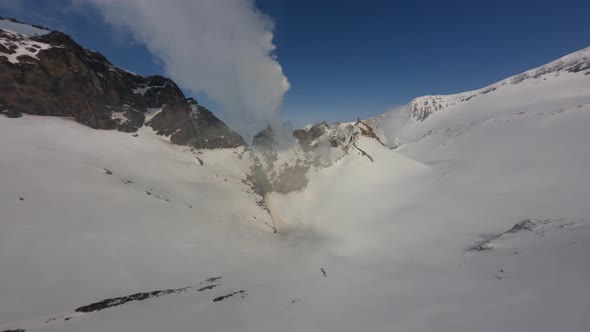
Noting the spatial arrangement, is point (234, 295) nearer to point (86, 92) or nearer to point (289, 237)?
point (289, 237)

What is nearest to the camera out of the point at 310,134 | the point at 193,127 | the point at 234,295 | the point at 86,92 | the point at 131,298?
the point at 131,298

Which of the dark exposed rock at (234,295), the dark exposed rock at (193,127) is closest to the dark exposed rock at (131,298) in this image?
the dark exposed rock at (234,295)

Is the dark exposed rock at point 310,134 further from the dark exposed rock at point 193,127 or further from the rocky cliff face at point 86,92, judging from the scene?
the rocky cliff face at point 86,92

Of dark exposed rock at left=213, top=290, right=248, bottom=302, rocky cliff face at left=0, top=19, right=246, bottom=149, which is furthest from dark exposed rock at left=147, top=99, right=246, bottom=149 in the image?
dark exposed rock at left=213, top=290, right=248, bottom=302

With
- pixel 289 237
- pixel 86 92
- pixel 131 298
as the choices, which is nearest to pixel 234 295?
pixel 131 298

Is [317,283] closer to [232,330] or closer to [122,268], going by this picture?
[232,330]
